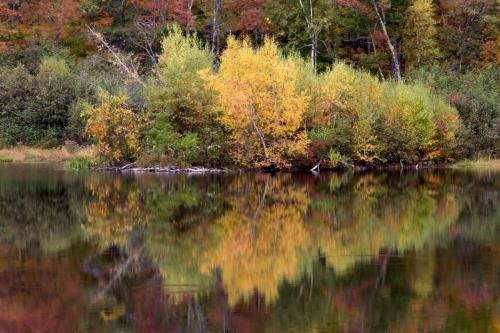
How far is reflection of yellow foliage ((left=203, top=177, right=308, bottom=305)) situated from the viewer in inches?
543

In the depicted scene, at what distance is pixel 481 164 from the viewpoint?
48.6 meters

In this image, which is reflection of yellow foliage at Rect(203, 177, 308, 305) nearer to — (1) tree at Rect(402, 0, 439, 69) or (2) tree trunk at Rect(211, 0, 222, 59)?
(2) tree trunk at Rect(211, 0, 222, 59)

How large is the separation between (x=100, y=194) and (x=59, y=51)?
32.0 meters

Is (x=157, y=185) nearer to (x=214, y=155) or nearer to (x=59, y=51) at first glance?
(x=214, y=155)

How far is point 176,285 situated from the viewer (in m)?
13.5

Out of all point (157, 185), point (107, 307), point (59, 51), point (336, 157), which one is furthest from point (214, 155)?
point (107, 307)

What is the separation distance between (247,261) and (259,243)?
6.93ft

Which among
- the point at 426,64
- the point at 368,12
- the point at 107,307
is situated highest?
the point at 368,12

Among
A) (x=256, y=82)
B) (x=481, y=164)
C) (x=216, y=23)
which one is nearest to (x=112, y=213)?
(x=256, y=82)

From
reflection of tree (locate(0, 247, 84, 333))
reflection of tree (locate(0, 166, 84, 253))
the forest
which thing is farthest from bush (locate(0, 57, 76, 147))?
reflection of tree (locate(0, 247, 84, 333))

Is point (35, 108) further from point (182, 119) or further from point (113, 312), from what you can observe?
point (113, 312)

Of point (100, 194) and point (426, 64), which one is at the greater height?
point (426, 64)

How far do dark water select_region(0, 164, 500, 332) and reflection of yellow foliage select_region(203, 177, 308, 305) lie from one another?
38 millimetres

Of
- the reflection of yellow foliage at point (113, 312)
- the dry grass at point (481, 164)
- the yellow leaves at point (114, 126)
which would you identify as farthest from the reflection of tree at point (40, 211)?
the dry grass at point (481, 164)
